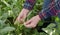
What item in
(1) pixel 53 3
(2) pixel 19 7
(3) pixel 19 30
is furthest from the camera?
(2) pixel 19 7

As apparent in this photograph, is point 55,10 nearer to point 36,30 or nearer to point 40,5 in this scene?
point 36,30

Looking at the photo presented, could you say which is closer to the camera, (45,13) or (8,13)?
(45,13)

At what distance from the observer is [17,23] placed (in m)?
1.61

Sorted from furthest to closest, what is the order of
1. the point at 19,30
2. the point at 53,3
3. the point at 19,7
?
the point at 19,7, the point at 19,30, the point at 53,3

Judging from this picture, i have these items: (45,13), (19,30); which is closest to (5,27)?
(19,30)

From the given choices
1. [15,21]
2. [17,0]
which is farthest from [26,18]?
[17,0]

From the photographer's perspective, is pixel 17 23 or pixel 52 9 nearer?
pixel 52 9

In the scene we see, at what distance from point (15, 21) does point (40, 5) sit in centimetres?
35

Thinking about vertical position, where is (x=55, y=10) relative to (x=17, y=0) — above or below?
below

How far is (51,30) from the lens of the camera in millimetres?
1467

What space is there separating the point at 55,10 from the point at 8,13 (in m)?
0.42

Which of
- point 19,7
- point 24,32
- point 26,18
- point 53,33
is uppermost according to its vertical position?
point 19,7

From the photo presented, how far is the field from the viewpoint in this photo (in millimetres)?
1463

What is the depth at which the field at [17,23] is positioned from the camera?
1.46 m
